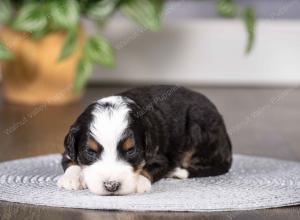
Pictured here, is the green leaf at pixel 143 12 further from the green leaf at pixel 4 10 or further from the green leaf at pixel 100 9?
the green leaf at pixel 4 10

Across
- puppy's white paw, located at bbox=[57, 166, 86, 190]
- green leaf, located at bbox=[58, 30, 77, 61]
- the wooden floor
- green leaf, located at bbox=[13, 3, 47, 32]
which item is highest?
green leaf, located at bbox=[13, 3, 47, 32]

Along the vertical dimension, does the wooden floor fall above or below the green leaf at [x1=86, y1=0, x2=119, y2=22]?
below

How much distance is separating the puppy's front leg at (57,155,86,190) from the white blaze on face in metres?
0.09

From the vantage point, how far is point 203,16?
5668 mm

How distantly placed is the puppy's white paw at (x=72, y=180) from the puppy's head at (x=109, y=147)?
7 cm

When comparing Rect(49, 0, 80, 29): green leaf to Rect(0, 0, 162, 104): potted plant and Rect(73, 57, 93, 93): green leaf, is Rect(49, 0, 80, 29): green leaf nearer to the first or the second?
Rect(0, 0, 162, 104): potted plant

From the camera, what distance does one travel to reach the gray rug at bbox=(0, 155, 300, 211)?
84.2 inches

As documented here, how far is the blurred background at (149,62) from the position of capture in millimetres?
3717

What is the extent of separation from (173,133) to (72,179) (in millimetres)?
377

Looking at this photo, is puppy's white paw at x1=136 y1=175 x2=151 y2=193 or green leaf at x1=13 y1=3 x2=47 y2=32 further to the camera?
green leaf at x1=13 y1=3 x2=47 y2=32

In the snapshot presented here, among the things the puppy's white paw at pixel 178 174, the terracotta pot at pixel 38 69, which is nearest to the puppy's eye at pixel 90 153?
the puppy's white paw at pixel 178 174

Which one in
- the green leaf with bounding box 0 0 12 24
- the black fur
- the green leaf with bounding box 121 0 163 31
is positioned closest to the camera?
the black fur

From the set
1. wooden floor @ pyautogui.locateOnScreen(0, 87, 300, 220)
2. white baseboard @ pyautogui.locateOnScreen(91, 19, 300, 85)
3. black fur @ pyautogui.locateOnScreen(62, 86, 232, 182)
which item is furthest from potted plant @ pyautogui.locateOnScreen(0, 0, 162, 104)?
black fur @ pyautogui.locateOnScreen(62, 86, 232, 182)

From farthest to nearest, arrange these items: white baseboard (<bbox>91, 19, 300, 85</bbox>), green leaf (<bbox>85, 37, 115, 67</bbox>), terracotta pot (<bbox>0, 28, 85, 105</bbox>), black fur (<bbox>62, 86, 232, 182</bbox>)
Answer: white baseboard (<bbox>91, 19, 300, 85</bbox>) < terracotta pot (<bbox>0, 28, 85, 105</bbox>) < green leaf (<bbox>85, 37, 115, 67</bbox>) < black fur (<bbox>62, 86, 232, 182</bbox>)
